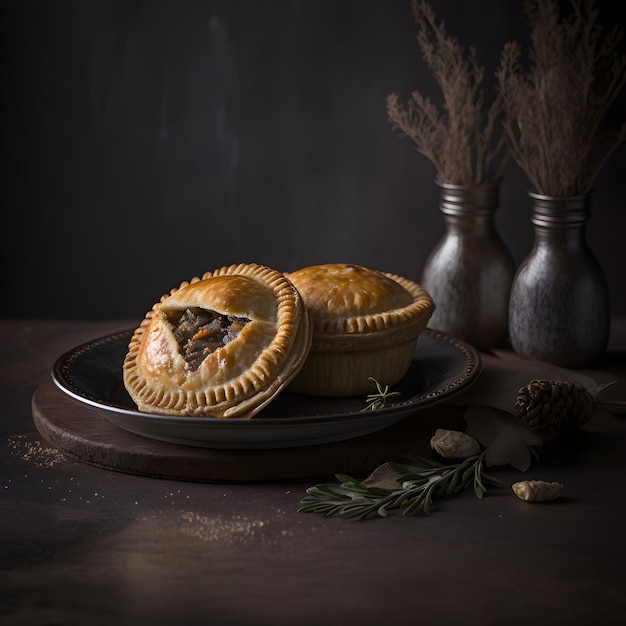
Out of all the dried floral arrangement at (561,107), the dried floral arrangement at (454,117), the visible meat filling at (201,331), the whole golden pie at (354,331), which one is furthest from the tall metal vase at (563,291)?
the visible meat filling at (201,331)

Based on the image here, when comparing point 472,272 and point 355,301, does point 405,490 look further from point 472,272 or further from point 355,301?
point 472,272

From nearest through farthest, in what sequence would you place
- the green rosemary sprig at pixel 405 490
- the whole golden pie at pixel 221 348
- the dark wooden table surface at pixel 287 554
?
the dark wooden table surface at pixel 287 554, the green rosemary sprig at pixel 405 490, the whole golden pie at pixel 221 348

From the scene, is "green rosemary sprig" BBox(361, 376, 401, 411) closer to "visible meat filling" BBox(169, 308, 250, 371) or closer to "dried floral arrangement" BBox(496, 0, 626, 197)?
"visible meat filling" BBox(169, 308, 250, 371)

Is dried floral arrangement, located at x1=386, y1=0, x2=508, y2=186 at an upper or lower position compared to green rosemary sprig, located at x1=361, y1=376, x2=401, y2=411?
upper

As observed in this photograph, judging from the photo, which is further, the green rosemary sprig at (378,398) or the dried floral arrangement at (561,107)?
the dried floral arrangement at (561,107)

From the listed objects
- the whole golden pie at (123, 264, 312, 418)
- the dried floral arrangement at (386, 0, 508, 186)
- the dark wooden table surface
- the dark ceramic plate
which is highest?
the dried floral arrangement at (386, 0, 508, 186)

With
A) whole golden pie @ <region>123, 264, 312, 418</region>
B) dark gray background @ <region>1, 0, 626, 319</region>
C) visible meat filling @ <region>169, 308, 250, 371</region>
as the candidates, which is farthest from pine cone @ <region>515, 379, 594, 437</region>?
dark gray background @ <region>1, 0, 626, 319</region>

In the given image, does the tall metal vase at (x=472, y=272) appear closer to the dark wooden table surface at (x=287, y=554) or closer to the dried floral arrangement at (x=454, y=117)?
the dried floral arrangement at (x=454, y=117)
